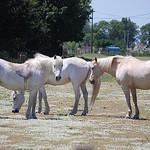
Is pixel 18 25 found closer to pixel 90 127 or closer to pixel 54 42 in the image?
pixel 54 42

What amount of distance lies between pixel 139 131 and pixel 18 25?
3381cm

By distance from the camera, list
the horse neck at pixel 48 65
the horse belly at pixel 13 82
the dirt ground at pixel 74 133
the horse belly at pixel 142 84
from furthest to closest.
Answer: the horse belly at pixel 142 84 → the horse neck at pixel 48 65 → the horse belly at pixel 13 82 → the dirt ground at pixel 74 133

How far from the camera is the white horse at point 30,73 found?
13.1 metres

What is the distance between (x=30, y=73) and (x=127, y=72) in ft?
12.3

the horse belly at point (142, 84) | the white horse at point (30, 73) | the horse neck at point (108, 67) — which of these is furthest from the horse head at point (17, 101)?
the horse belly at point (142, 84)

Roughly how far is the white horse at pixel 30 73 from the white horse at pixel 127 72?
106 inches

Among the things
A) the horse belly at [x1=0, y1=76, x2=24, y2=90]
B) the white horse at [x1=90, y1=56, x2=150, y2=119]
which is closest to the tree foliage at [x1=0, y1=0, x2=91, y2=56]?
the white horse at [x1=90, y1=56, x2=150, y2=119]

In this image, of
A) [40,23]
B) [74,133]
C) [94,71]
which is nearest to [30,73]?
[94,71]

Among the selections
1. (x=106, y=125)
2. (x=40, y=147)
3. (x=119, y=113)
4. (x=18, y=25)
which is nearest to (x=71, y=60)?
(x=119, y=113)

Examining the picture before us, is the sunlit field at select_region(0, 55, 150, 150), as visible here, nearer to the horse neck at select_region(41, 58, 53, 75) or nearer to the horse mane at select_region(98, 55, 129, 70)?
the horse neck at select_region(41, 58, 53, 75)

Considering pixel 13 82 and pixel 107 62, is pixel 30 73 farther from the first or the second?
pixel 107 62

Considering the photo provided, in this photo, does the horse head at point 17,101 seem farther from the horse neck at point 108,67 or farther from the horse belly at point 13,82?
the horse neck at point 108,67

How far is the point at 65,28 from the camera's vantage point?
58.9 m

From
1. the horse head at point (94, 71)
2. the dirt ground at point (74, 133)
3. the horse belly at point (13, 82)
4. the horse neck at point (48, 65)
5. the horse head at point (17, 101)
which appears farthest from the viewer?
the horse head at point (94, 71)
